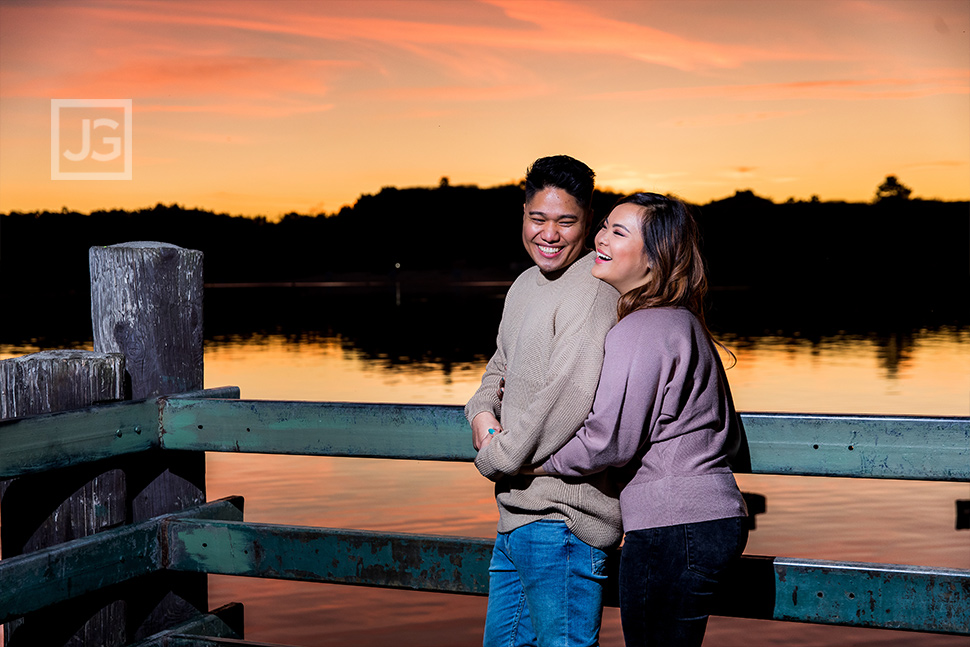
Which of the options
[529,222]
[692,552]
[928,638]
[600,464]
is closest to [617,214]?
[529,222]

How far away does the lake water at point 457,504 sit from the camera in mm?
9445

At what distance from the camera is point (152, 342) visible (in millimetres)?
3752

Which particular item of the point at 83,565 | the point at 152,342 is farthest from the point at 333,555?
the point at 152,342

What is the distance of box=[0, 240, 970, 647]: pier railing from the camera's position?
291 centimetres

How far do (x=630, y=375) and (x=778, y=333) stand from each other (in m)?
58.7

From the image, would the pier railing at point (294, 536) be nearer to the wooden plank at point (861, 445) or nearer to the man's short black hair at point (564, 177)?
the wooden plank at point (861, 445)

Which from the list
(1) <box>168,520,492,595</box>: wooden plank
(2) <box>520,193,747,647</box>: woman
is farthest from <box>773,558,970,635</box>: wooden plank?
(1) <box>168,520,492,595</box>: wooden plank

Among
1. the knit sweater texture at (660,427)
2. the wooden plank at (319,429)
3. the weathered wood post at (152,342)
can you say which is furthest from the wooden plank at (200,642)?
the knit sweater texture at (660,427)

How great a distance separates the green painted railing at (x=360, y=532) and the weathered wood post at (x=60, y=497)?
115 mm

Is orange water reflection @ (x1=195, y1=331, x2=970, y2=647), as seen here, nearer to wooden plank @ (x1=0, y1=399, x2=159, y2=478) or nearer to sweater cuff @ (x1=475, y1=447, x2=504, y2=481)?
wooden plank @ (x1=0, y1=399, x2=159, y2=478)

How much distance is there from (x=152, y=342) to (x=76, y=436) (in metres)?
0.51

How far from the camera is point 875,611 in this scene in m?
2.94

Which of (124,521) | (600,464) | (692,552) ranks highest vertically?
(600,464)

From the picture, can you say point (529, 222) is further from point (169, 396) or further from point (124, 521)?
point (124, 521)
